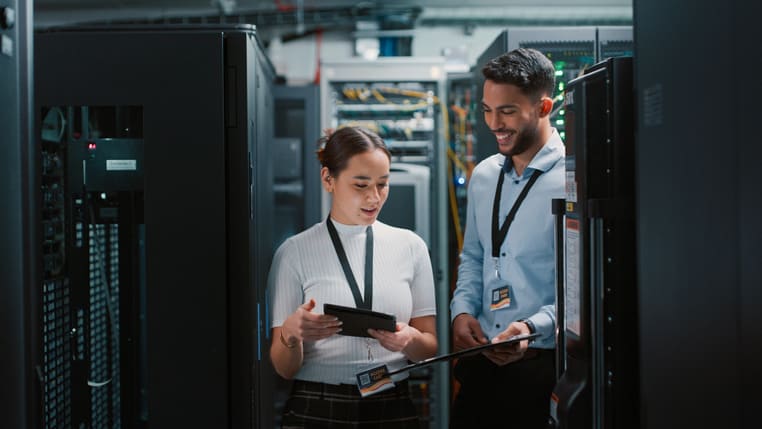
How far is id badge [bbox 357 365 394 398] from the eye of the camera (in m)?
1.52

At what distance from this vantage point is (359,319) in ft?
4.84

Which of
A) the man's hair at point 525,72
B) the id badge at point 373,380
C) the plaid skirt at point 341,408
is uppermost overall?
the man's hair at point 525,72

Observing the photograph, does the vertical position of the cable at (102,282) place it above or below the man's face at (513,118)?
below

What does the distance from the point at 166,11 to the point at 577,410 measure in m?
4.90

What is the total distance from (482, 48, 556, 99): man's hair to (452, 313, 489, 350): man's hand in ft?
2.05

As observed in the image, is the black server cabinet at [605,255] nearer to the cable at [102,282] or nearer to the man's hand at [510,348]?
the man's hand at [510,348]

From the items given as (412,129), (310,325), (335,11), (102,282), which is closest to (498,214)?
(310,325)

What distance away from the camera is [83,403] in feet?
6.04

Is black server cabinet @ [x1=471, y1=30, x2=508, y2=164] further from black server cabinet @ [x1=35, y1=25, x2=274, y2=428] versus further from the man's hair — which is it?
black server cabinet @ [x1=35, y1=25, x2=274, y2=428]

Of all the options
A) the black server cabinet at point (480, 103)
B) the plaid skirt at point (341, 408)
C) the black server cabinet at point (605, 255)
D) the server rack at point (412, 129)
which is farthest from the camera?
the server rack at point (412, 129)

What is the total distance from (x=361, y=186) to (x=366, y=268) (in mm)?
205

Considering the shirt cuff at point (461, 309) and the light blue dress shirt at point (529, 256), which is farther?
the shirt cuff at point (461, 309)

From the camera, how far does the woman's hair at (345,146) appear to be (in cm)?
162

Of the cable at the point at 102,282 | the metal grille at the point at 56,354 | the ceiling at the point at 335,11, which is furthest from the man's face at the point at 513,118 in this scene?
the ceiling at the point at 335,11
